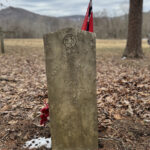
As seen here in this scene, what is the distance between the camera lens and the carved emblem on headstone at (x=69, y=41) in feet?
6.46

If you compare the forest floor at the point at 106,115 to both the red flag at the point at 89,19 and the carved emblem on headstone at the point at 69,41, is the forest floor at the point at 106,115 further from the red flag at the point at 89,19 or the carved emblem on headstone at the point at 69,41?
the red flag at the point at 89,19

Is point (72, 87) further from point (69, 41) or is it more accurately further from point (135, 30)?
point (135, 30)

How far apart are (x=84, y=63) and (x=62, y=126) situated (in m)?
0.81

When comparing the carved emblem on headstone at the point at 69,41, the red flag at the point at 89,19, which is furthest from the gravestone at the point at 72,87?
the red flag at the point at 89,19

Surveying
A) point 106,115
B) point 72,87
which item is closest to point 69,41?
point 72,87

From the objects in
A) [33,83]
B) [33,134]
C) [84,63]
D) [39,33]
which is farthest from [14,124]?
[39,33]

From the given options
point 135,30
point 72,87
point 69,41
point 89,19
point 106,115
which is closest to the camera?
point 69,41

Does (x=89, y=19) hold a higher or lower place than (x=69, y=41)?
higher

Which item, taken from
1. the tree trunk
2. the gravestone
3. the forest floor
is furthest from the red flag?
the tree trunk

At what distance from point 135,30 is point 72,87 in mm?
8790

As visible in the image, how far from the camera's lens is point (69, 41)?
1.97 m

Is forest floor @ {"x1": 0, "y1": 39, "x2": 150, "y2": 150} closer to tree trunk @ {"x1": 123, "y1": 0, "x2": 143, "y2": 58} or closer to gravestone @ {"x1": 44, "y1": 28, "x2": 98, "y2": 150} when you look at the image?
gravestone @ {"x1": 44, "y1": 28, "x2": 98, "y2": 150}

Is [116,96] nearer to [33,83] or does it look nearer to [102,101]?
[102,101]

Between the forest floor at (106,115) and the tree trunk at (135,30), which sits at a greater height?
the tree trunk at (135,30)
